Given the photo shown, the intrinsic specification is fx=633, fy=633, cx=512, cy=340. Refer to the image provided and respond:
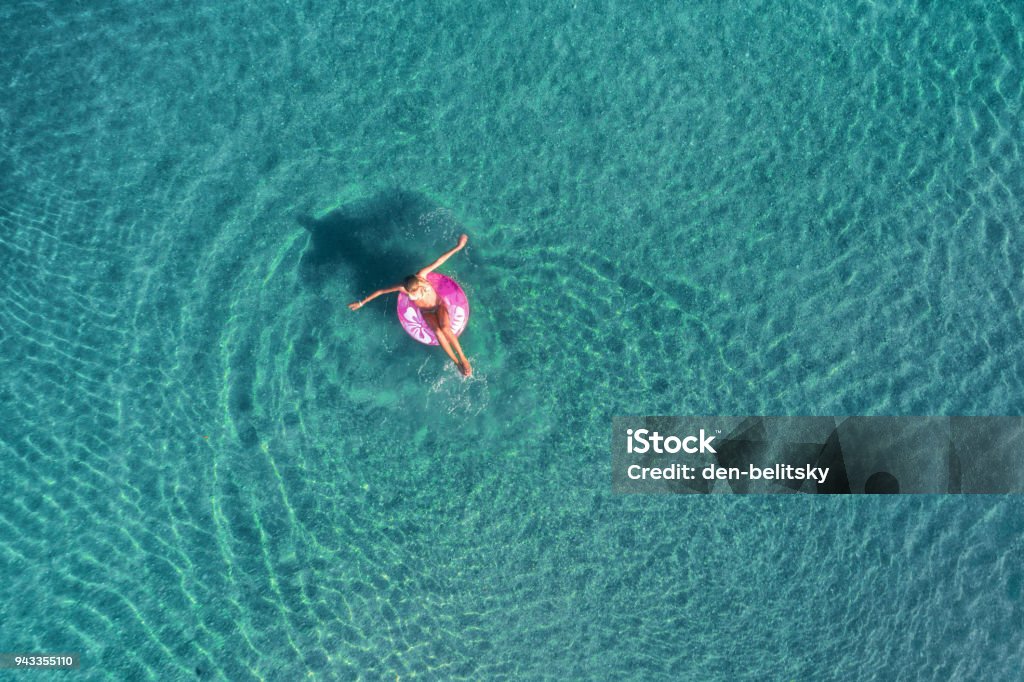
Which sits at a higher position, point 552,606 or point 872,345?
point 872,345

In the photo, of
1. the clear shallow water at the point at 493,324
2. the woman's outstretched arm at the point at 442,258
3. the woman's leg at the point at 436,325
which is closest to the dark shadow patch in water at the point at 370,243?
the clear shallow water at the point at 493,324

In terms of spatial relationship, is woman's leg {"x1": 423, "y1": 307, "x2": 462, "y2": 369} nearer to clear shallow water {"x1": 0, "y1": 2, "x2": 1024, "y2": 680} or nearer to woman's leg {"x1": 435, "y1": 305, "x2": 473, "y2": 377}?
woman's leg {"x1": 435, "y1": 305, "x2": 473, "y2": 377}

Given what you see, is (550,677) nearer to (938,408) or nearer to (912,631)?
(912,631)

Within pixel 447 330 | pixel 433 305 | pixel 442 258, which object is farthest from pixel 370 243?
pixel 447 330

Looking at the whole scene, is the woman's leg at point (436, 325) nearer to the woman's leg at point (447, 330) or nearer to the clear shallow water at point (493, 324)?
the woman's leg at point (447, 330)

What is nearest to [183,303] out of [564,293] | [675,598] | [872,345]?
[564,293]

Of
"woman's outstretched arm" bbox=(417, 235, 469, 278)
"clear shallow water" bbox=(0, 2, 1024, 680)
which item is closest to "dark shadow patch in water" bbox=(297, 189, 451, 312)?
"clear shallow water" bbox=(0, 2, 1024, 680)
